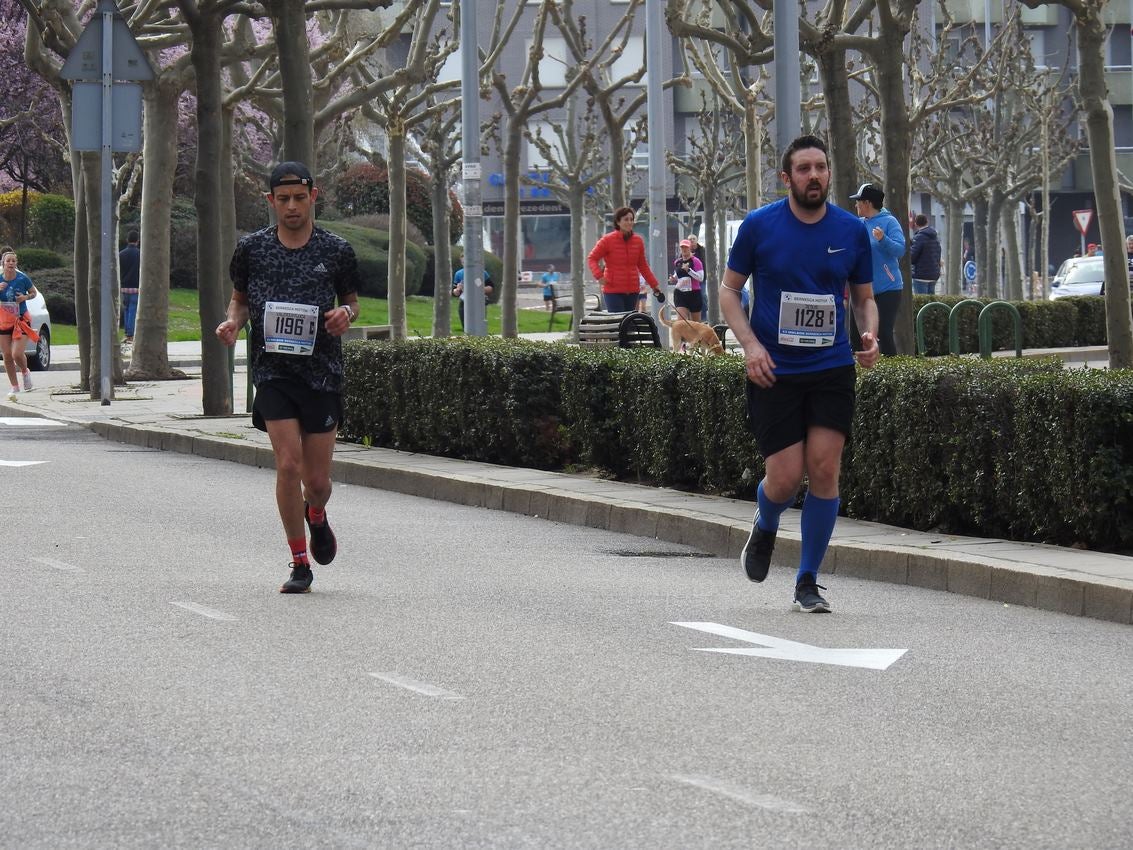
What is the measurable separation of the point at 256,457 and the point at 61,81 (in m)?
10.1

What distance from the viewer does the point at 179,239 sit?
172ft

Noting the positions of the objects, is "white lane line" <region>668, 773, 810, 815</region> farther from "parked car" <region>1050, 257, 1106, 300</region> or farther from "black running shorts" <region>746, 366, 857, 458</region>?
"parked car" <region>1050, 257, 1106, 300</region>

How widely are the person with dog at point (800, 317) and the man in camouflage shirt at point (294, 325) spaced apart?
1717 millimetres

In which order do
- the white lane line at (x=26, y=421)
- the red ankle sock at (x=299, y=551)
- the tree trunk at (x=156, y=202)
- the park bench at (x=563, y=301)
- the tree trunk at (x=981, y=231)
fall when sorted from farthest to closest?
the tree trunk at (x=981, y=231)
the park bench at (x=563, y=301)
the tree trunk at (x=156, y=202)
the white lane line at (x=26, y=421)
the red ankle sock at (x=299, y=551)

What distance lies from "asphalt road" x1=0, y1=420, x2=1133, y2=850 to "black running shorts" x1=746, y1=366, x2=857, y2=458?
0.73 m

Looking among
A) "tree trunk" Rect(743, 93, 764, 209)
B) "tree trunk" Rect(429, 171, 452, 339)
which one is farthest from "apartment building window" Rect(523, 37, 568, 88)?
"tree trunk" Rect(743, 93, 764, 209)

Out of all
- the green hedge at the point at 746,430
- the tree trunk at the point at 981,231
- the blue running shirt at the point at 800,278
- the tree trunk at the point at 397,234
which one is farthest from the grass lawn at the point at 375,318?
the blue running shirt at the point at 800,278

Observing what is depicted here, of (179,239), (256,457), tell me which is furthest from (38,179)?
(256,457)

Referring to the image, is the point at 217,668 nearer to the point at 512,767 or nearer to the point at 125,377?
the point at 512,767

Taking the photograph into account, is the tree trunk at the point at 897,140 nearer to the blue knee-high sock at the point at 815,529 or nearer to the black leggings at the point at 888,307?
the black leggings at the point at 888,307

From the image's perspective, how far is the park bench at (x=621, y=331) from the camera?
66.8ft

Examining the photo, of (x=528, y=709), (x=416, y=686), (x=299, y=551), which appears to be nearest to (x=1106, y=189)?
(x=299, y=551)

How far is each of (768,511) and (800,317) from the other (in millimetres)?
829

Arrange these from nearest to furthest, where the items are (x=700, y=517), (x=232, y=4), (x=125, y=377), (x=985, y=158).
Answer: (x=700, y=517) < (x=232, y=4) < (x=125, y=377) < (x=985, y=158)
